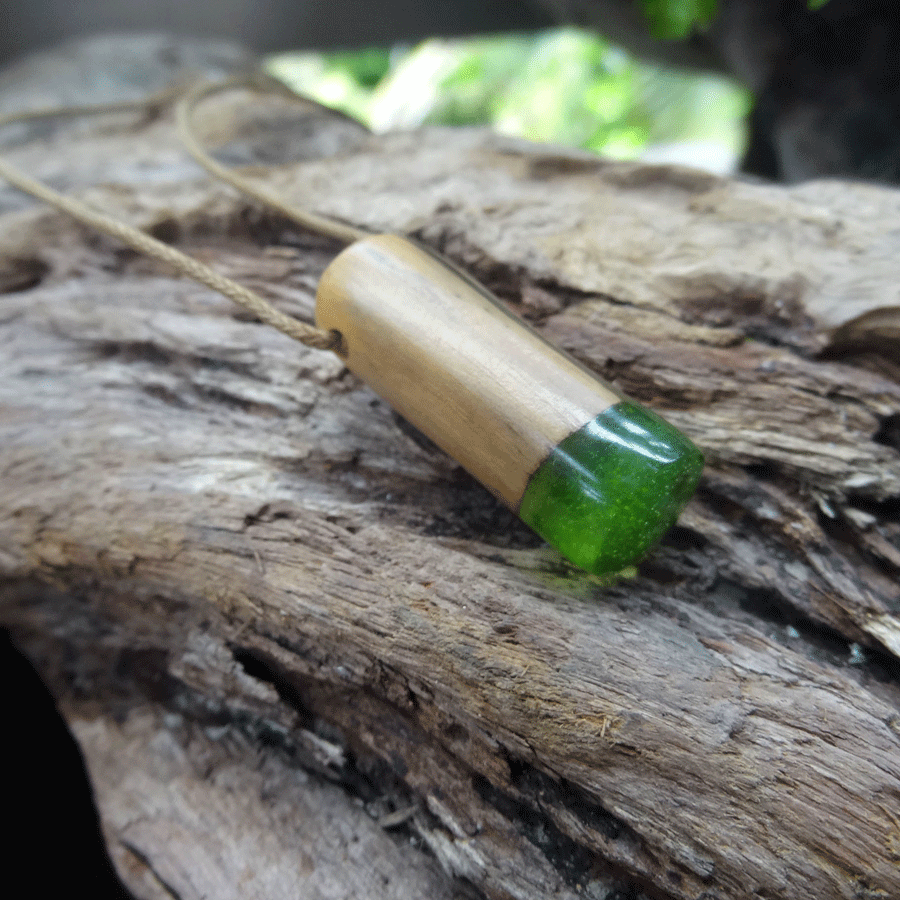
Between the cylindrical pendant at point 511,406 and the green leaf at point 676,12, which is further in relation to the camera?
the green leaf at point 676,12

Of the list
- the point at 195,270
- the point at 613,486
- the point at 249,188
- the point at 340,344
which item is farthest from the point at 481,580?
the point at 249,188

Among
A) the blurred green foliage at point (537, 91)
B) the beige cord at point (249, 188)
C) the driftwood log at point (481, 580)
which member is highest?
the blurred green foliage at point (537, 91)

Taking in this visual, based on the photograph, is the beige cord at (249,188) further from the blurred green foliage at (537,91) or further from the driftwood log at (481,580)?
the blurred green foliage at (537,91)

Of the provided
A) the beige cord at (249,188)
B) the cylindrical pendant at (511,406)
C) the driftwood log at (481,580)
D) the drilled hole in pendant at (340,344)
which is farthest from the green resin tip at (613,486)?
the beige cord at (249,188)

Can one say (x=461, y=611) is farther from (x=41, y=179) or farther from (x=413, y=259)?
(x=41, y=179)

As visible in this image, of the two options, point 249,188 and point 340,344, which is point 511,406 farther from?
point 249,188

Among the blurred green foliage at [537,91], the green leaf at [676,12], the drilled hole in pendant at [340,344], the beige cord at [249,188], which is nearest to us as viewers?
the drilled hole in pendant at [340,344]
